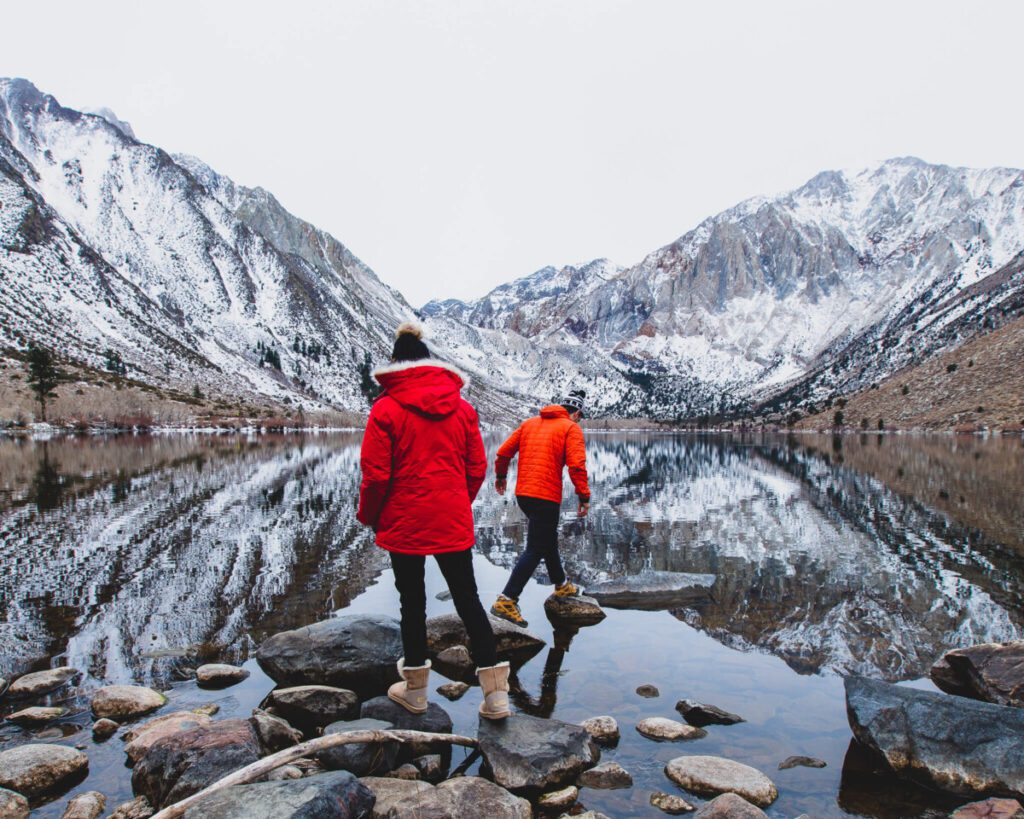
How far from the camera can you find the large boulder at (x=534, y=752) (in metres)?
6.28

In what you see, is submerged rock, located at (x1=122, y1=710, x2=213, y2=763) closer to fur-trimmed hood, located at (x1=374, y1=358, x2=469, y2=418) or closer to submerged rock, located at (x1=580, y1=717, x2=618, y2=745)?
fur-trimmed hood, located at (x1=374, y1=358, x2=469, y2=418)

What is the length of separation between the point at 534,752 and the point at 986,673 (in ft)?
19.2

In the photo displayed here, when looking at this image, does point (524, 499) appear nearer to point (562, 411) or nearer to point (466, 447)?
point (562, 411)

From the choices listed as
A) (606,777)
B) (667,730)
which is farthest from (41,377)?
(606,777)

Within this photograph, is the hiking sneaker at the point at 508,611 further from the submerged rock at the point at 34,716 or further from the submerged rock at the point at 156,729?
the submerged rock at the point at 34,716

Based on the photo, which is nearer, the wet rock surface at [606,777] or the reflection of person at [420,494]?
the wet rock surface at [606,777]

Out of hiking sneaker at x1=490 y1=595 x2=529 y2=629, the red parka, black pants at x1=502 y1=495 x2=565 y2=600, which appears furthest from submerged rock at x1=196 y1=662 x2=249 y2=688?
black pants at x1=502 y1=495 x2=565 y2=600

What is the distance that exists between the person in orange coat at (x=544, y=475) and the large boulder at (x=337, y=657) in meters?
2.73

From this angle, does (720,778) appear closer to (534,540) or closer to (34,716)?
(534,540)

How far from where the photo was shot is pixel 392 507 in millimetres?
7199

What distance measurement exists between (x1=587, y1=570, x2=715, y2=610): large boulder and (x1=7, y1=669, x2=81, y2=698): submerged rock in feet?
28.9

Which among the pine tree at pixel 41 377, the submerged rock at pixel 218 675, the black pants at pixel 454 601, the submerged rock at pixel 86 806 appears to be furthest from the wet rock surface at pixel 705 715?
the pine tree at pixel 41 377

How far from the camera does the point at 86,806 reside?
5758mm

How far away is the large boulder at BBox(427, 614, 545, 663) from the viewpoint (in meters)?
10.1
